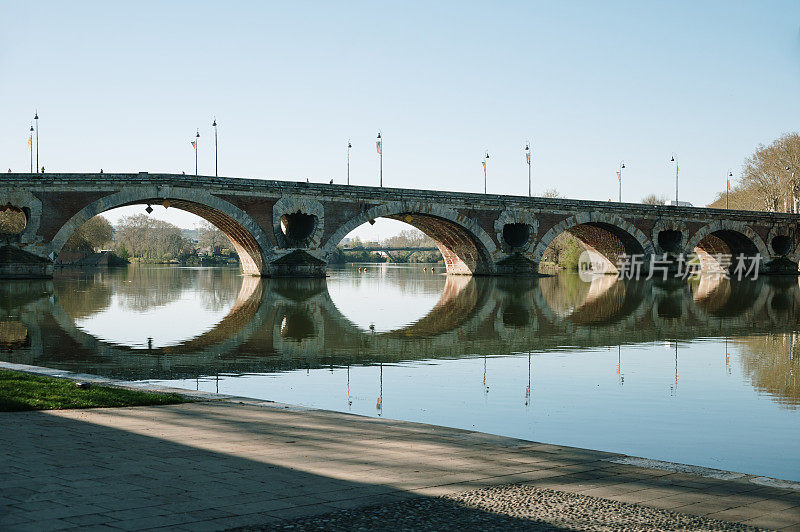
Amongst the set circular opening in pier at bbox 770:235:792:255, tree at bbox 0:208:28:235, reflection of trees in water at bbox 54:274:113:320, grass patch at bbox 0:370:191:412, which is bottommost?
grass patch at bbox 0:370:191:412

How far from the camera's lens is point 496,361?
17.6 meters

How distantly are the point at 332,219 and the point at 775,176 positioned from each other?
6172 centimetres

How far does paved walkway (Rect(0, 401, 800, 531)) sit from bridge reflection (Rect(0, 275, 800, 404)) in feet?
20.6

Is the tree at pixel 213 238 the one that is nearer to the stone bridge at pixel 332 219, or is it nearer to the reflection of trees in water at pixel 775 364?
the stone bridge at pixel 332 219

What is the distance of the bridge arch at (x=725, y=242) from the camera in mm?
81000

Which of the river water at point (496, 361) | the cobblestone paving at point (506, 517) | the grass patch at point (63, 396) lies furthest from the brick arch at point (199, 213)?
the cobblestone paving at point (506, 517)

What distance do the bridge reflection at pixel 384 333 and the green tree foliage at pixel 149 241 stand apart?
11128cm

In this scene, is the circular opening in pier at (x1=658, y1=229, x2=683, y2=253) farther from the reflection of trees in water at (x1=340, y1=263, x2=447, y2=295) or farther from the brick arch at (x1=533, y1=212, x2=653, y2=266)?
the reflection of trees in water at (x1=340, y1=263, x2=447, y2=295)

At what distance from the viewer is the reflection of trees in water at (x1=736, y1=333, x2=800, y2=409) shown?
13.9 metres

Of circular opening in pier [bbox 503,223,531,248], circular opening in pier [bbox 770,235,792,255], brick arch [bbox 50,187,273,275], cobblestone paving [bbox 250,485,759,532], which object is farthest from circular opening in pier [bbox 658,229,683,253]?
cobblestone paving [bbox 250,485,759,532]

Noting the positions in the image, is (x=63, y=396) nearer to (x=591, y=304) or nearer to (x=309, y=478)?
(x=309, y=478)

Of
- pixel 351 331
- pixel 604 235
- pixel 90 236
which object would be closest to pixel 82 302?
pixel 351 331

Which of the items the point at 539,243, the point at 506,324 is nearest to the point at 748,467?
the point at 506,324

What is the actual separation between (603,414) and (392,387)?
12.7ft
